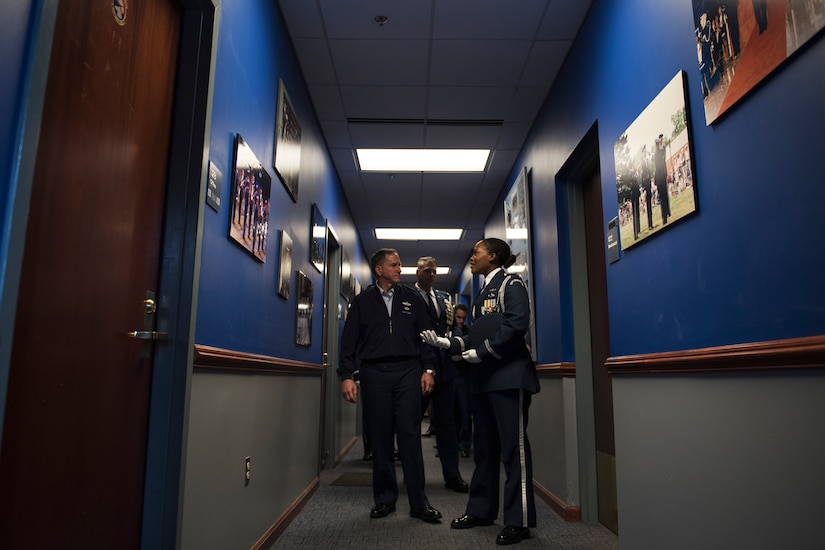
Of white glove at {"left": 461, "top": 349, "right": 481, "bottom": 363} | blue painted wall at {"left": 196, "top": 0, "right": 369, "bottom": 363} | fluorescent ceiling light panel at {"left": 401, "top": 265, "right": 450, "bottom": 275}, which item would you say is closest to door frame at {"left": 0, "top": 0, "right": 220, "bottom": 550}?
blue painted wall at {"left": 196, "top": 0, "right": 369, "bottom": 363}

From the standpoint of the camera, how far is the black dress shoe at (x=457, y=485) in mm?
4055

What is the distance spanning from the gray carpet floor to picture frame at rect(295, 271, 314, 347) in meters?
1.07

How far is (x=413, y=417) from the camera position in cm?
327

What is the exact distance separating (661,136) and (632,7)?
2.51 ft

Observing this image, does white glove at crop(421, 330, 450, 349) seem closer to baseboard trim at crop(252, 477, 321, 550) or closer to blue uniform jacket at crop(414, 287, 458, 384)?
blue uniform jacket at crop(414, 287, 458, 384)

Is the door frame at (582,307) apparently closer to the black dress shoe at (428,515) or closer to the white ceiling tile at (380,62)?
the black dress shoe at (428,515)

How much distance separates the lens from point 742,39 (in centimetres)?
162

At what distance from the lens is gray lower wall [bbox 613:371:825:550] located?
1316mm

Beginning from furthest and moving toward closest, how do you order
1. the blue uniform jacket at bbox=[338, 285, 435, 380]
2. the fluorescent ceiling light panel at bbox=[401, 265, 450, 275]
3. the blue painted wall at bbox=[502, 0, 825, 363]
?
1. the fluorescent ceiling light panel at bbox=[401, 265, 450, 275]
2. the blue uniform jacket at bbox=[338, 285, 435, 380]
3. the blue painted wall at bbox=[502, 0, 825, 363]

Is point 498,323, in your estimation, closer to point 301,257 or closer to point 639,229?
point 639,229

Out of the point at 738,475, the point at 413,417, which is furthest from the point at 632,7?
the point at 413,417

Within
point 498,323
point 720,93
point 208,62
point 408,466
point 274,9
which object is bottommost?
point 408,466

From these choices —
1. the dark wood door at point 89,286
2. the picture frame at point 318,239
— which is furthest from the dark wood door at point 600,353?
the dark wood door at point 89,286

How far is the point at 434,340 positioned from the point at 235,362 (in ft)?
4.03
